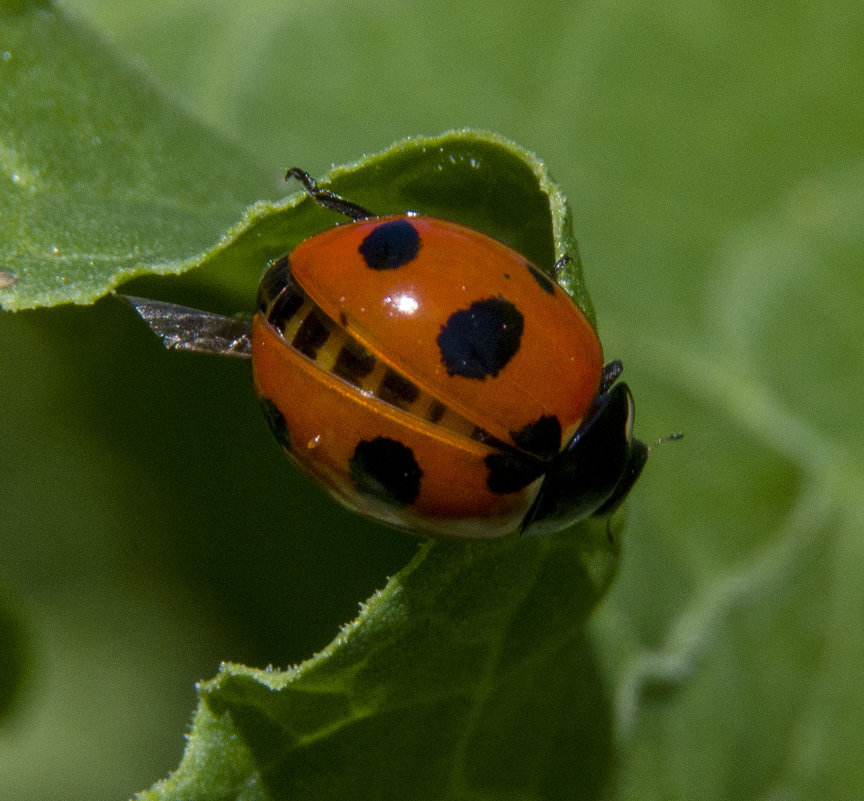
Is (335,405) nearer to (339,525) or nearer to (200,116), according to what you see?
(339,525)

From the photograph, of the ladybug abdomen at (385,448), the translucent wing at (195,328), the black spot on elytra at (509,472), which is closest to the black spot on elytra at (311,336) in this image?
the ladybug abdomen at (385,448)

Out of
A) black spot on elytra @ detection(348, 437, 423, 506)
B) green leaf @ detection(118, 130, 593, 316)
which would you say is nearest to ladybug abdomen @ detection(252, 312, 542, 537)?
black spot on elytra @ detection(348, 437, 423, 506)

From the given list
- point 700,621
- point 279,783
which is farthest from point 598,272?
point 279,783

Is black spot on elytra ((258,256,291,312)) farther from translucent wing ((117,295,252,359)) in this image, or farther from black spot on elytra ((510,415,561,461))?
black spot on elytra ((510,415,561,461))

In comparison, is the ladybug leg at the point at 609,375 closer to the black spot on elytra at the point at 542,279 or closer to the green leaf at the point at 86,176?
the black spot on elytra at the point at 542,279

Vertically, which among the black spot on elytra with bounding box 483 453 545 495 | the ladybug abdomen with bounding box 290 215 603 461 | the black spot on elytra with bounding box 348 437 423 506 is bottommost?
the black spot on elytra with bounding box 348 437 423 506

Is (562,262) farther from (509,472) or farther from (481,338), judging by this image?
(509,472)

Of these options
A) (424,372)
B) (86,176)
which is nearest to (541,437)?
(424,372)
